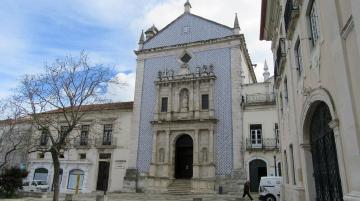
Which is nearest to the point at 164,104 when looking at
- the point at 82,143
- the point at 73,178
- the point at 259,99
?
the point at 259,99

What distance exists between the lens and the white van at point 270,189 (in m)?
18.1

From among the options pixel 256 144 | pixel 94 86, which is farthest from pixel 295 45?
pixel 256 144

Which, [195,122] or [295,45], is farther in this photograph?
[195,122]

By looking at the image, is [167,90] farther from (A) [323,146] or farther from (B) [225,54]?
(A) [323,146]

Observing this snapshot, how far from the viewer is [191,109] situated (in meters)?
27.5

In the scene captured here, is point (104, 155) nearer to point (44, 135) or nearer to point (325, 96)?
point (44, 135)

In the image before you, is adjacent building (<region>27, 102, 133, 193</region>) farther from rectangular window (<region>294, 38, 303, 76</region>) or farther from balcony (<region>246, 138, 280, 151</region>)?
rectangular window (<region>294, 38, 303, 76</region>)

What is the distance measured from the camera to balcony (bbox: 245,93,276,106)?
25.7m

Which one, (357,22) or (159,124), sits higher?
(159,124)

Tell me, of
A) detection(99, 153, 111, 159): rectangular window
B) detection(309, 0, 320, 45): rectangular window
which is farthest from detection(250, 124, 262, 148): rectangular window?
detection(309, 0, 320, 45): rectangular window

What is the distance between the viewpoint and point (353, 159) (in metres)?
5.62

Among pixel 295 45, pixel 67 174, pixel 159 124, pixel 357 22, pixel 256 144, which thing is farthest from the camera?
pixel 67 174

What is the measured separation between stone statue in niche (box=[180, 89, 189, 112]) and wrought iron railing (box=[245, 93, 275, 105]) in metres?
5.12

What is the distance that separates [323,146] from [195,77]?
800 inches
